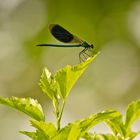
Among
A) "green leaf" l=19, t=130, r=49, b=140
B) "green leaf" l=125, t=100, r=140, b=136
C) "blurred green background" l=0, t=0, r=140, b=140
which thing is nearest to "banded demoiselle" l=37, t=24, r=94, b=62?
"green leaf" l=125, t=100, r=140, b=136

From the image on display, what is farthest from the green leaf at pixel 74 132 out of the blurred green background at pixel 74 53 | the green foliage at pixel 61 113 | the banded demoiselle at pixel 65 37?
the blurred green background at pixel 74 53

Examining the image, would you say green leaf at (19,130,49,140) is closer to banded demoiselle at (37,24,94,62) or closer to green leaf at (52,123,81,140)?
green leaf at (52,123,81,140)

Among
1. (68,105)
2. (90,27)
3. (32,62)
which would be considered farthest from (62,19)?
(68,105)

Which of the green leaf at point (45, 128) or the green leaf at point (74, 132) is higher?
the green leaf at point (74, 132)

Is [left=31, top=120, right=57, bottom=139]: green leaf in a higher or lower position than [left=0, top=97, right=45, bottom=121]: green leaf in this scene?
higher

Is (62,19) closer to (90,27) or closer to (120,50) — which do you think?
(90,27)

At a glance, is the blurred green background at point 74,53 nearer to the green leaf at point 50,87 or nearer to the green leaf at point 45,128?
the green leaf at point 50,87
